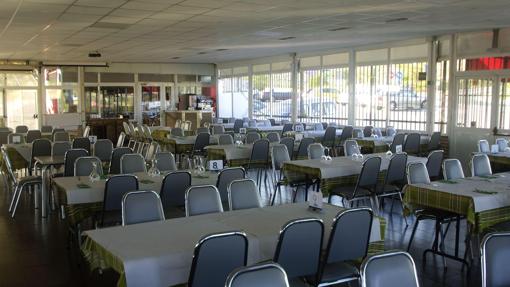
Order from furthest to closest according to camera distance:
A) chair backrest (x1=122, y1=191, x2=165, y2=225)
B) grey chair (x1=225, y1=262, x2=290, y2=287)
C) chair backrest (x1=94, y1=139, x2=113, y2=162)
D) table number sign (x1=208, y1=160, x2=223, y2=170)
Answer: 1. chair backrest (x1=94, y1=139, x2=113, y2=162)
2. table number sign (x1=208, y1=160, x2=223, y2=170)
3. chair backrest (x1=122, y1=191, x2=165, y2=225)
4. grey chair (x1=225, y1=262, x2=290, y2=287)

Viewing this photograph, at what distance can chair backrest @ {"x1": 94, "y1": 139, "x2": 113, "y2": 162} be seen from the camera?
32.3ft

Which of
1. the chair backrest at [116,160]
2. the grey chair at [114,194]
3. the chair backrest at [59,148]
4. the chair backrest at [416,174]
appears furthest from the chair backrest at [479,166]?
the chair backrest at [59,148]

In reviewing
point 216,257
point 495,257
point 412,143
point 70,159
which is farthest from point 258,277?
point 412,143

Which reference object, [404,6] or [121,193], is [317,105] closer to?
[404,6]

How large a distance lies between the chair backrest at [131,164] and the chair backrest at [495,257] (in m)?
4.93

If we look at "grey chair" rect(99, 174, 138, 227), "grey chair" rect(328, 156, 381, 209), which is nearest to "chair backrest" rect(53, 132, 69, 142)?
"grey chair" rect(99, 174, 138, 227)

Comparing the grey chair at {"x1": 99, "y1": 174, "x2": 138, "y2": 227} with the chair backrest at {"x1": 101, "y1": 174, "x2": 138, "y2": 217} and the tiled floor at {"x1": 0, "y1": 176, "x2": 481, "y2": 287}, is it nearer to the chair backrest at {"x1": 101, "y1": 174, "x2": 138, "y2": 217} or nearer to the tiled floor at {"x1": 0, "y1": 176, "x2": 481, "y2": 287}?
the chair backrest at {"x1": 101, "y1": 174, "x2": 138, "y2": 217}

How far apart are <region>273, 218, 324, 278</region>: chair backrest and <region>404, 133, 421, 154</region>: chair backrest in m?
8.11

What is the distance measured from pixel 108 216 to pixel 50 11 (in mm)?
4271

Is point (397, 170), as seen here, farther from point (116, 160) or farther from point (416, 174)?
point (116, 160)

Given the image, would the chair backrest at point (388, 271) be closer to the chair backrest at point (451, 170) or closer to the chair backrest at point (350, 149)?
the chair backrest at point (451, 170)

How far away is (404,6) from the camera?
8336 mm

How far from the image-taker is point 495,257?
10.7 ft

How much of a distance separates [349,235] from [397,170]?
3.83 meters
